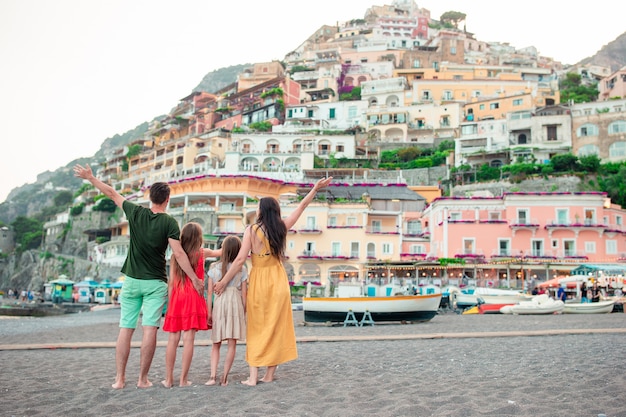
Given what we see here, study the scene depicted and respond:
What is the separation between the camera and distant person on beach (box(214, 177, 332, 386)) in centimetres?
578

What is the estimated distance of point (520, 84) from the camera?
68.3 m

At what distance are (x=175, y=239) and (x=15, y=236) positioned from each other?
95638mm

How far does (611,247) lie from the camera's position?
125 ft

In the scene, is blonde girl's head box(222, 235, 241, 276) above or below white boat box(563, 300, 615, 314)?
above

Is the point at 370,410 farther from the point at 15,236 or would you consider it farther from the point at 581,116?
the point at 15,236

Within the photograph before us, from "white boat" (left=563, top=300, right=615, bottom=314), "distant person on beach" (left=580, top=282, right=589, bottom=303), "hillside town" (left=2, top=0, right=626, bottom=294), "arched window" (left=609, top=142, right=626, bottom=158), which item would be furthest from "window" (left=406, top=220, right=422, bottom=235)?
"white boat" (left=563, top=300, right=615, bottom=314)

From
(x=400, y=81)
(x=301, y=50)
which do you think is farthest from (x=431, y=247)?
(x=301, y=50)

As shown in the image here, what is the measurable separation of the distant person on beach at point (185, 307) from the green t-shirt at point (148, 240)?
7.2 inches

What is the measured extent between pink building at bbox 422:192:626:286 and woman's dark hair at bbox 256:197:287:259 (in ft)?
107

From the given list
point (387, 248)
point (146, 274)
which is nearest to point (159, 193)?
point (146, 274)

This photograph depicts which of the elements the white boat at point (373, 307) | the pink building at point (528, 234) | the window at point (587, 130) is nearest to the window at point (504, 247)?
the pink building at point (528, 234)

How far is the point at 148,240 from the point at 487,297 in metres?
23.9

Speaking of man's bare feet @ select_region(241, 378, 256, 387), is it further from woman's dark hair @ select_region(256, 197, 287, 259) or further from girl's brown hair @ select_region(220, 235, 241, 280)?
woman's dark hair @ select_region(256, 197, 287, 259)

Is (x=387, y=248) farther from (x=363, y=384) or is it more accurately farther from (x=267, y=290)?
(x=363, y=384)
